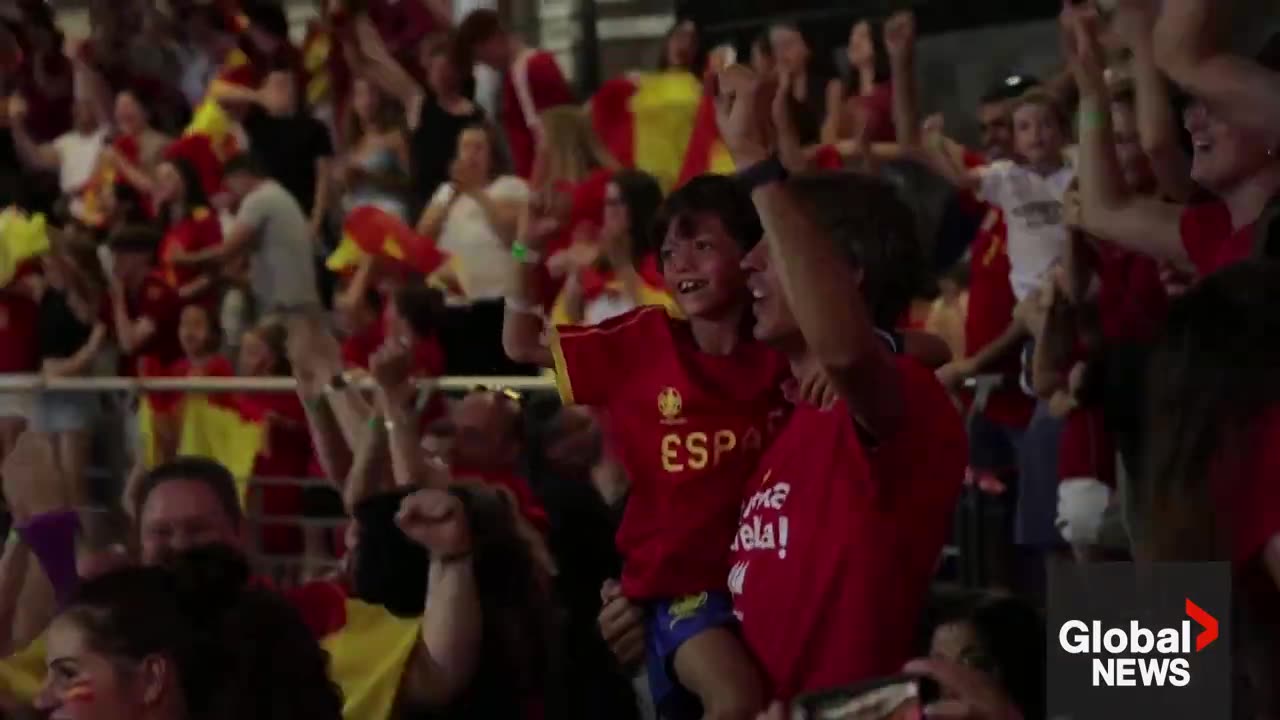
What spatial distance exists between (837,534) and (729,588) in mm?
421

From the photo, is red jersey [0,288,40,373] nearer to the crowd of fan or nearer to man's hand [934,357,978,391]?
the crowd of fan

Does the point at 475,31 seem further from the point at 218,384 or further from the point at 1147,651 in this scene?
the point at 1147,651

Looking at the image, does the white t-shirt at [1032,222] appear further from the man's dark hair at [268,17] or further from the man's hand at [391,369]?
the man's dark hair at [268,17]

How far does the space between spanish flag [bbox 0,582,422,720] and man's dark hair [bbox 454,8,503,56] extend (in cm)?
448

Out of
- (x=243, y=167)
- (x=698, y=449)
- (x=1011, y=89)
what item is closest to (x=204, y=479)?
(x=698, y=449)

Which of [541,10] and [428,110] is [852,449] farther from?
[541,10]

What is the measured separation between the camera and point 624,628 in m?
3.44

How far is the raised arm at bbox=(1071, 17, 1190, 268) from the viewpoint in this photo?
10.6ft

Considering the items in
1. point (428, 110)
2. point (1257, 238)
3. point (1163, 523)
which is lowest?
point (1163, 523)

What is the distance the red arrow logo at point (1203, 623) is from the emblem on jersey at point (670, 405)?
1362 millimetres

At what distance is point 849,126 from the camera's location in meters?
7.27

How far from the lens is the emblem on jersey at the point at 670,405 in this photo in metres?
3.41

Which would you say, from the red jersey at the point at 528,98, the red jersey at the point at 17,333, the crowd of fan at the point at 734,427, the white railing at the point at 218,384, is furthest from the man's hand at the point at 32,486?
the red jersey at the point at 17,333

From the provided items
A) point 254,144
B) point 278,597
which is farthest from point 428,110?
point 278,597
